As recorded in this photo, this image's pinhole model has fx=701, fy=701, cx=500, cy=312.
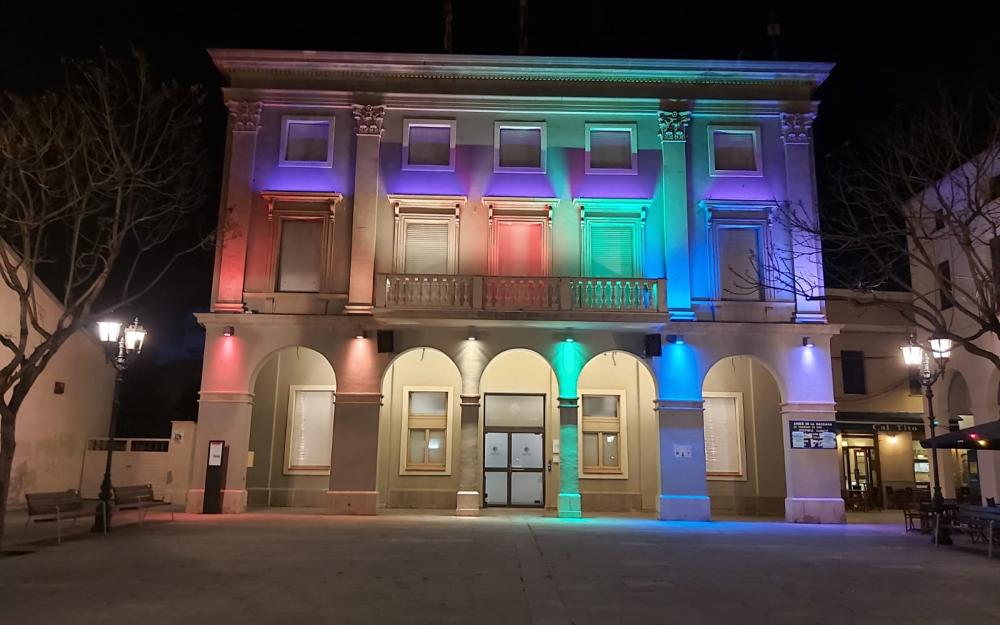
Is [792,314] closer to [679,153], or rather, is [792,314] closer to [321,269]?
[679,153]

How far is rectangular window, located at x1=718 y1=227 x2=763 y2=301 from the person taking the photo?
2148 centimetres

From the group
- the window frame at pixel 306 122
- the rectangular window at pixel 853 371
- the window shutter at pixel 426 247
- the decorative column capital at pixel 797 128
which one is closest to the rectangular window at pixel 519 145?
the window shutter at pixel 426 247

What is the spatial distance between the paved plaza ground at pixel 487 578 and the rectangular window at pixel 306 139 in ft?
37.3

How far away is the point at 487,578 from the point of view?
10344 mm

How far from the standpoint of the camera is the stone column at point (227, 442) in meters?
20.1

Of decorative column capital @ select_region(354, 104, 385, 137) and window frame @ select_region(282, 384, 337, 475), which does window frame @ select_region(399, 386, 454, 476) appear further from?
decorative column capital @ select_region(354, 104, 385, 137)

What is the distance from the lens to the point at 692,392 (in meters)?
20.8

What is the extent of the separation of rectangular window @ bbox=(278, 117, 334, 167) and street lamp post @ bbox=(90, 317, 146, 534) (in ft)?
24.6

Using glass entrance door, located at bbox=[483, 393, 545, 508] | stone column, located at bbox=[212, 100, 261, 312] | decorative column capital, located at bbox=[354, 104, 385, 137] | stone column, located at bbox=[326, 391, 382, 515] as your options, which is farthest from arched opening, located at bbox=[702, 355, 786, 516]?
stone column, located at bbox=[212, 100, 261, 312]

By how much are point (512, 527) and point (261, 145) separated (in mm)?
13943

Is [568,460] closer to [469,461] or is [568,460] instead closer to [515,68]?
[469,461]

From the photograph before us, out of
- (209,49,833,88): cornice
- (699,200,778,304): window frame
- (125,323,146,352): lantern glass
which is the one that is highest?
(209,49,833,88): cornice

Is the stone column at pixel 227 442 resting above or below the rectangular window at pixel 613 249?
below

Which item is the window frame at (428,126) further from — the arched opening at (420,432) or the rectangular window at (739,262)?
the rectangular window at (739,262)
